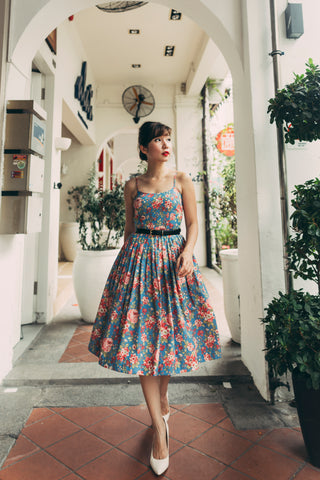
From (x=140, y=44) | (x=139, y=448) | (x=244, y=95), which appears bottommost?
(x=139, y=448)

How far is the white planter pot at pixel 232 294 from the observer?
2619 millimetres

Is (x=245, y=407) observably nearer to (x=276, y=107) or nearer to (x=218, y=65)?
(x=276, y=107)

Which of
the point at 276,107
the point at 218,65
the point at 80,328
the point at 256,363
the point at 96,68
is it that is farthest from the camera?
the point at 96,68

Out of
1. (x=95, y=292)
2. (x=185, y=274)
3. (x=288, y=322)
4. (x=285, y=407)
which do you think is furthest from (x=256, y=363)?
(x=95, y=292)

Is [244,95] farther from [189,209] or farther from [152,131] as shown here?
[189,209]

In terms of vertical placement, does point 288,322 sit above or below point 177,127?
below

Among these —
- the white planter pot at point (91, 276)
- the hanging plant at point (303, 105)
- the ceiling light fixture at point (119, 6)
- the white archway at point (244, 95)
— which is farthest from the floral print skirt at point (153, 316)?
the ceiling light fixture at point (119, 6)

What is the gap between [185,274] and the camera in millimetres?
1407

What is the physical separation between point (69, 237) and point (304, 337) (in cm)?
619

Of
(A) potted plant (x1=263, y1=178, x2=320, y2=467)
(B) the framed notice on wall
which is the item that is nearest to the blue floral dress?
(A) potted plant (x1=263, y1=178, x2=320, y2=467)

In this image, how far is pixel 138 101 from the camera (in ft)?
22.4

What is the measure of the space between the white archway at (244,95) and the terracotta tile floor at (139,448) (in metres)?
0.39

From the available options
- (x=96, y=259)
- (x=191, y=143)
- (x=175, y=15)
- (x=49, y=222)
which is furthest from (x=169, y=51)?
(x=96, y=259)

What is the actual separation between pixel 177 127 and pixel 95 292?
4.92 meters
